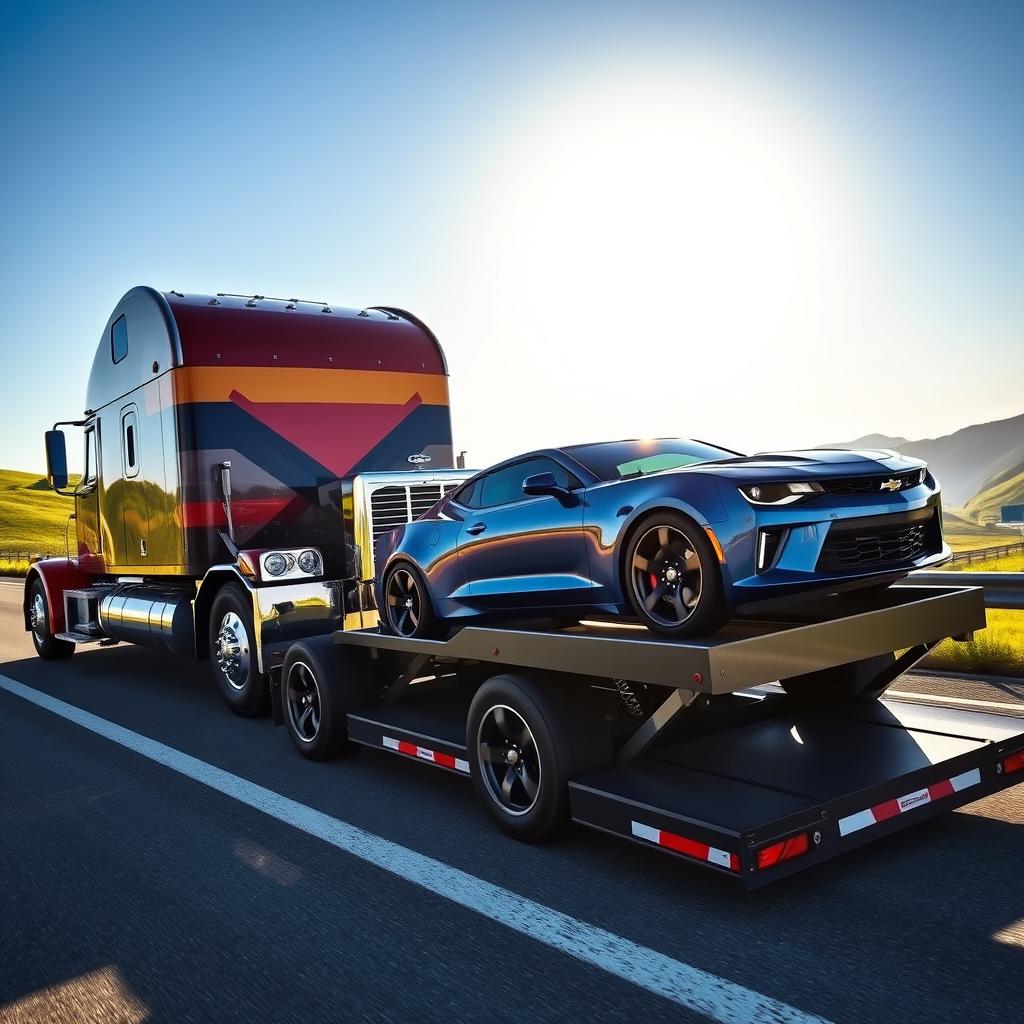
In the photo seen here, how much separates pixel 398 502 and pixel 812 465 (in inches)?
189

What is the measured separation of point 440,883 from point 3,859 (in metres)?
2.36

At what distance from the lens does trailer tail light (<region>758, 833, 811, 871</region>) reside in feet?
12.5

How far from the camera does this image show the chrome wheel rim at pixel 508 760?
16.3ft

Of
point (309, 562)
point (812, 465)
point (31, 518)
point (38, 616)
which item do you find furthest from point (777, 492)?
point (31, 518)

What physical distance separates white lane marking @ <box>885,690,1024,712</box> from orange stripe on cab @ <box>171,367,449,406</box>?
17.0 ft

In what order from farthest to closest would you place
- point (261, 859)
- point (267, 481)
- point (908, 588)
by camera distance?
1. point (267, 481)
2. point (908, 588)
3. point (261, 859)

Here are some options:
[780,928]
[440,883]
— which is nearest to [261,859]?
[440,883]

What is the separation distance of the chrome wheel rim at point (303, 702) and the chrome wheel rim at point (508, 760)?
190 cm

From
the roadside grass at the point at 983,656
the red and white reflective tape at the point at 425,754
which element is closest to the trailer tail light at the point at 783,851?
the red and white reflective tape at the point at 425,754

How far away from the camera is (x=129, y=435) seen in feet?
34.0

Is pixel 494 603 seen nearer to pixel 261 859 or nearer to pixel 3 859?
pixel 261 859

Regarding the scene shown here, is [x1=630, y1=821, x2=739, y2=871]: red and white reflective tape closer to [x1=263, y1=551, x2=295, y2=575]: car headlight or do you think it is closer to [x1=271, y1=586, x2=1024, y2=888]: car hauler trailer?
[x1=271, y1=586, x2=1024, y2=888]: car hauler trailer

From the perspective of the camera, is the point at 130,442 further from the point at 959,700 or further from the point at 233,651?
the point at 959,700

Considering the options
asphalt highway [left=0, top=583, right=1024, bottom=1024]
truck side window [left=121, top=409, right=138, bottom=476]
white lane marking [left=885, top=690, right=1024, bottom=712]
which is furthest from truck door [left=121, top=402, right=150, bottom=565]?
white lane marking [left=885, top=690, right=1024, bottom=712]
